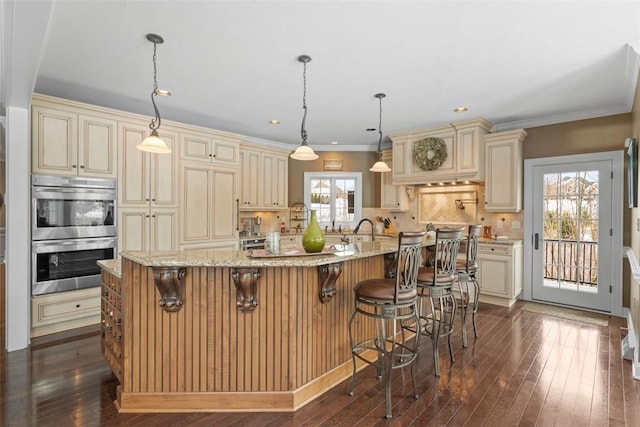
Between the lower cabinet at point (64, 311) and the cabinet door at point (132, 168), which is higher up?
the cabinet door at point (132, 168)

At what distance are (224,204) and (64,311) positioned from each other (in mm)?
2320

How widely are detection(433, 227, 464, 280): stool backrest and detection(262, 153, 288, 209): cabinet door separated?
12.9 feet

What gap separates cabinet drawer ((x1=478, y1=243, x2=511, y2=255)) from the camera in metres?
4.79

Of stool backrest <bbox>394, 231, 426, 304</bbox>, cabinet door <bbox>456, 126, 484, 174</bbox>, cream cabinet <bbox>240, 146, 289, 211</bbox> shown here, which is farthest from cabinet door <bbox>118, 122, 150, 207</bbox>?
cabinet door <bbox>456, 126, 484, 174</bbox>

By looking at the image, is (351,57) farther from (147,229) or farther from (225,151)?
(147,229)

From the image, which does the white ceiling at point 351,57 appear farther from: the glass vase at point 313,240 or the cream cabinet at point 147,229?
the glass vase at point 313,240

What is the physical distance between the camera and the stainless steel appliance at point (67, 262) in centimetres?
356

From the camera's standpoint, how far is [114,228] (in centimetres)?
407

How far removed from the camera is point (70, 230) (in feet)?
12.3

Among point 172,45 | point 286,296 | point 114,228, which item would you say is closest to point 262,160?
point 114,228

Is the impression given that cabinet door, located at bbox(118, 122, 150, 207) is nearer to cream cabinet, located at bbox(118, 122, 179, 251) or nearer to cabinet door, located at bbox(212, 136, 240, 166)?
cream cabinet, located at bbox(118, 122, 179, 251)

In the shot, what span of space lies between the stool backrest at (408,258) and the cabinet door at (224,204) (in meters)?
3.36

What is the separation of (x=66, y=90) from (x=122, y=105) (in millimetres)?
638

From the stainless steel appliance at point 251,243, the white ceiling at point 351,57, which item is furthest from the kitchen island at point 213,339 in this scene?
the stainless steel appliance at point 251,243
